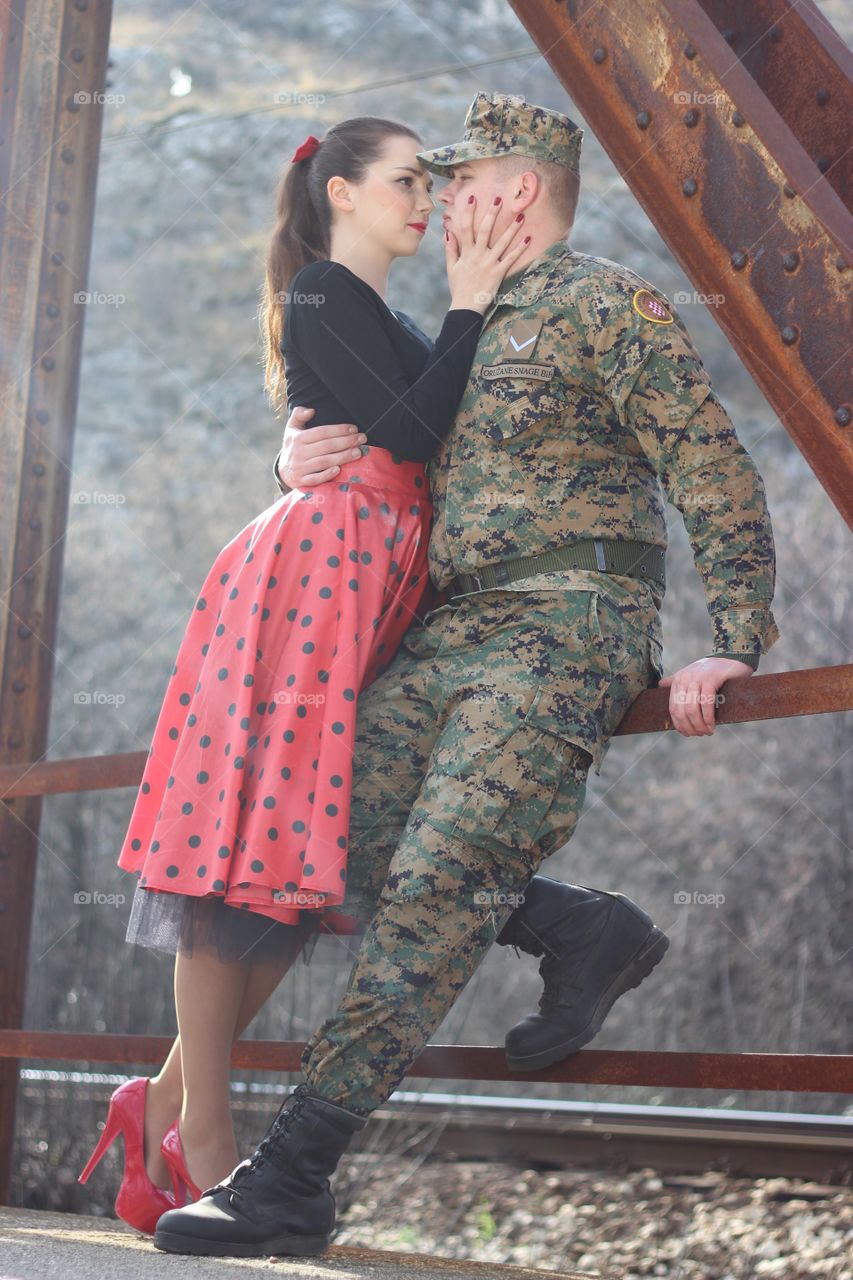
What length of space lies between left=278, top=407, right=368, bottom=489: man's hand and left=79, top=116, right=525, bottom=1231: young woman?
0.03 meters

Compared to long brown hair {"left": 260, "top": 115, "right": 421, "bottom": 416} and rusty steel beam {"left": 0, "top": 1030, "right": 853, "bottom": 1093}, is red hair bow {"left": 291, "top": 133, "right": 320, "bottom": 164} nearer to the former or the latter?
long brown hair {"left": 260, "top": 115, "right": 421, "bottom": 416}

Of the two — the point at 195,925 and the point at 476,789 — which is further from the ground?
the point at 476,789

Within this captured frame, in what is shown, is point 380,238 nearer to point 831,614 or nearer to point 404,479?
point 404,479

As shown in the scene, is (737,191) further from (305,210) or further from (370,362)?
(305,210)

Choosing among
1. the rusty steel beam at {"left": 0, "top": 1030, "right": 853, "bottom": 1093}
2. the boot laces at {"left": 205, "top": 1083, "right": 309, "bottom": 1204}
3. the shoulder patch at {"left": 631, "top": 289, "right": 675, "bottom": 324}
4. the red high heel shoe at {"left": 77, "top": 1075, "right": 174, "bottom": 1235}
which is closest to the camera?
the rusty steel beam at {"left": 0, "top": 1030, "right": 853, "bottom": 1093}

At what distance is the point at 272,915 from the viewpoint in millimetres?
2469

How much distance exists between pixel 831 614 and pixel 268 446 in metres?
8.69

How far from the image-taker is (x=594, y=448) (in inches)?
99.5

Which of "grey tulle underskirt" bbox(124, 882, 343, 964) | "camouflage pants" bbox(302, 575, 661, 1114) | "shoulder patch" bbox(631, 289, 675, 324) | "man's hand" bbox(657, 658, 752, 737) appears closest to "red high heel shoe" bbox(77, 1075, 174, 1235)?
"grey tulle underskirt" bbox(124, 882, 343, 964)

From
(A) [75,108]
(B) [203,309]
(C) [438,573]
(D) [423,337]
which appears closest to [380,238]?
(D) [423,337]

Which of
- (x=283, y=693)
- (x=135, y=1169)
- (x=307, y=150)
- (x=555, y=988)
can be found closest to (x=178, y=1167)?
(x=135, y=1169)

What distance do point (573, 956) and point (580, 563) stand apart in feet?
2.11

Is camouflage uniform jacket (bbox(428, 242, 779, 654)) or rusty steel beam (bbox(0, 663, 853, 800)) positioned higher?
camouflage uniform jacket (bbox(428, 242, 779, 654))

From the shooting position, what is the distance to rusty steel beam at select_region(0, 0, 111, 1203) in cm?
387
